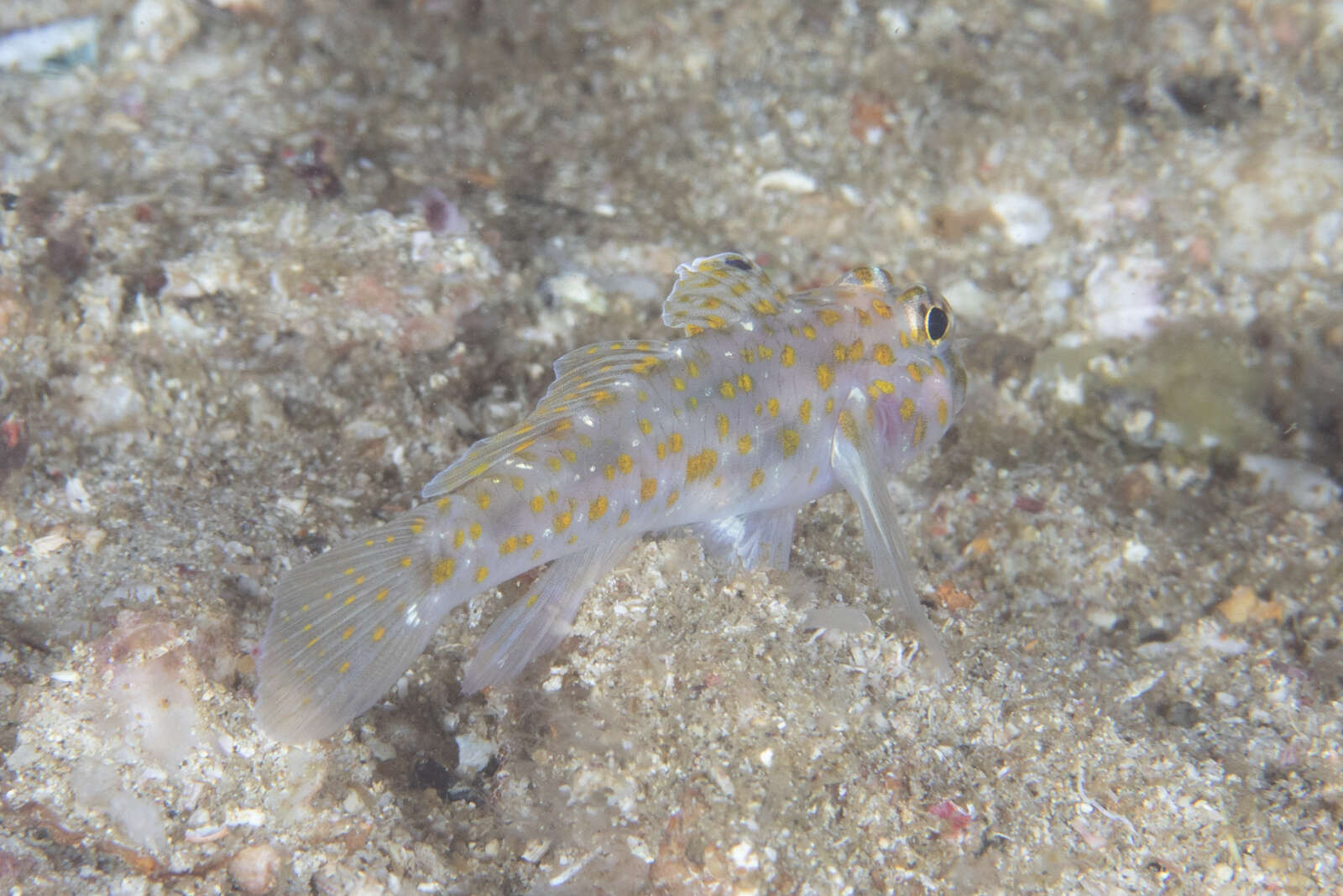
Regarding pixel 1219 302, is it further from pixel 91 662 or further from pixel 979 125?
pixel 91 662

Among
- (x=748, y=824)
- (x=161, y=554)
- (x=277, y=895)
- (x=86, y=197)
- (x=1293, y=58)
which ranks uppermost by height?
(x=1293, y=58)

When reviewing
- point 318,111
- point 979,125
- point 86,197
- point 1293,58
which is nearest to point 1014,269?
point 979,125

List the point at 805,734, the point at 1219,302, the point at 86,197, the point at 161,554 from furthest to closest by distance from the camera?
the point at 1219,302
the point at 86,197
the point at 161,554
the point at 805,734

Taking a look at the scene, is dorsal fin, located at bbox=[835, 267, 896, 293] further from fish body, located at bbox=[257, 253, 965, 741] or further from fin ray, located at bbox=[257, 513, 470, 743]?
fin ray, located at bbox=[257, 513, 470, 743]

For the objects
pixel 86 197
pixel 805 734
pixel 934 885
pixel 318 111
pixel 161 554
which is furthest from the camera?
pixel 318 111

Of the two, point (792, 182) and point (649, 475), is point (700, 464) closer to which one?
point (649, 475)
